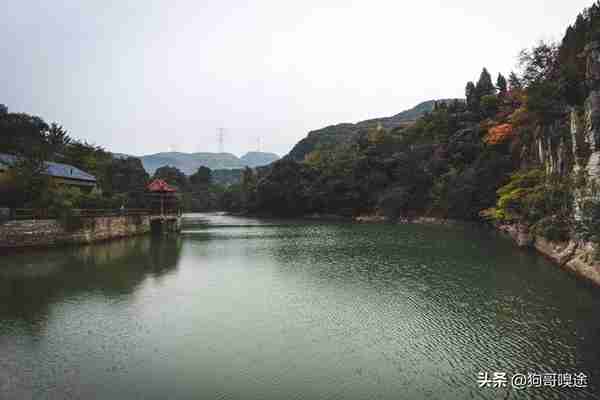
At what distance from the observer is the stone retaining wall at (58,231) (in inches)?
929

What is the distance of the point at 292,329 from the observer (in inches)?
A: 412

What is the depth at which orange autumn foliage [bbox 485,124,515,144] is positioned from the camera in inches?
1506

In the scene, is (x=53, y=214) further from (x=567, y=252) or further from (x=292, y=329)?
(x=567, y=252)

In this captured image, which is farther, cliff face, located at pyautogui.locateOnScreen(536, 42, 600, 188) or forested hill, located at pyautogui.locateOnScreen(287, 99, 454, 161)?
forested hill, located at pyautogui.locateOnScreen(287, 99, 454, 161)

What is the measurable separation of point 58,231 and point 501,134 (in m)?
40.7

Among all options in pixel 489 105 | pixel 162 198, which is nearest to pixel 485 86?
pixel 489 105

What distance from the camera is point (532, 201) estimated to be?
74.3 feet

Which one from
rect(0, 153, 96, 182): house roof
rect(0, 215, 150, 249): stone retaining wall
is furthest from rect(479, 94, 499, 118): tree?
rect(0, 153, 96, 182): house roof

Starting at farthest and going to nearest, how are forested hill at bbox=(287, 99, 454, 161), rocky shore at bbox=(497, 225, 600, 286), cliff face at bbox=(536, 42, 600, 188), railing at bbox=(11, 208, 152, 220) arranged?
forested hill at bbox=(287, 99, 454, 161)
railing at bbox=(11, 208, 152, 220)
cliff face at bbox=(536, 42, 600, 188)
rocky shore at bbox=(497, 225, 600, 286)

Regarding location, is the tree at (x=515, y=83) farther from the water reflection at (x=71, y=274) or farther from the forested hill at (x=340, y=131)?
the forested hill at (x=340, y=131)

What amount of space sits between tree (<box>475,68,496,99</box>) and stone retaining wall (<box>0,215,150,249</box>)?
2064 inches

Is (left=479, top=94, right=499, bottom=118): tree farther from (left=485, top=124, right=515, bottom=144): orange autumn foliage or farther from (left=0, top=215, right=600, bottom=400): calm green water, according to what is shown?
(left=0, top=215, right=600, bottom=400): calm green water

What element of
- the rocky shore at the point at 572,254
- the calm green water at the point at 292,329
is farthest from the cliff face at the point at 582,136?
the calm green water at the point at 292,329

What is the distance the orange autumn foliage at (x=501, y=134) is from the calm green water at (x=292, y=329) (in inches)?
926
